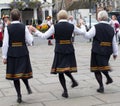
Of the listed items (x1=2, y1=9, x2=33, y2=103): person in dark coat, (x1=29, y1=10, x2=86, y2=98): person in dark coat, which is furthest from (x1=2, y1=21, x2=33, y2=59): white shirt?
(x1=29, y1=10, x2=86, y2=98): person in dark coat

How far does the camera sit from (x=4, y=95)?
330 inches

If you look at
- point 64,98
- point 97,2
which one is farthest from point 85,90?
point 97,2

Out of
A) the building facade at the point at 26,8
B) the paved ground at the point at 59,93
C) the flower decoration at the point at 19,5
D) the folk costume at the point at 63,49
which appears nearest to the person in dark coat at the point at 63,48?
the folk costume at the point at 63,49

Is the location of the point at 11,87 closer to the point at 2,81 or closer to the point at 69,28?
the point at 2,81

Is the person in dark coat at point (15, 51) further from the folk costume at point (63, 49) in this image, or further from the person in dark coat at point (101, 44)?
the person in dark coat at point (101, 44)

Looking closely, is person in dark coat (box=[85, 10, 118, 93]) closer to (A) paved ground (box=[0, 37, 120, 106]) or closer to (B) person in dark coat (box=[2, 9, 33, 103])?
(A) paved ground (box=[0, 37, 120, 106])

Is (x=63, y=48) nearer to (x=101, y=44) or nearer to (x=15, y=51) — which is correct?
(x=101, y=44)

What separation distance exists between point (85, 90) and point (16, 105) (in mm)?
1720

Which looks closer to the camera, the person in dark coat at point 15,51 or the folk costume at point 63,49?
the person in dark coat at point 15,51

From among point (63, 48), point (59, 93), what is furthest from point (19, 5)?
point (63, 48)

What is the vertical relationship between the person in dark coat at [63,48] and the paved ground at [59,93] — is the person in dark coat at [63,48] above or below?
above

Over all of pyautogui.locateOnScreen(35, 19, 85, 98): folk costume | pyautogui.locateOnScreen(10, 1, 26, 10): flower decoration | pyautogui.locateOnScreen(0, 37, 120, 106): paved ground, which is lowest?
pyautogui.locateOnScreen(0, 37, 120, 106): paved ground

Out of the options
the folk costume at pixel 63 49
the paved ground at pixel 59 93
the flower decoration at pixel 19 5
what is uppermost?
the flower decoration at pixel 19 5

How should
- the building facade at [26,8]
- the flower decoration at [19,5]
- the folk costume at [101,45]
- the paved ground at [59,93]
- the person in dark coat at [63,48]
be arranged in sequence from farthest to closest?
the building facade at [26,8]
the flower decoration at [19,5]
the folk costume at [101,45]
the person in dark coat at [63,48]
the paved ground at [59,93]
